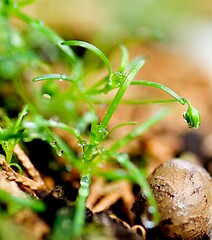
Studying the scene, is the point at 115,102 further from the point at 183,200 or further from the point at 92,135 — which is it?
the point at 183,200

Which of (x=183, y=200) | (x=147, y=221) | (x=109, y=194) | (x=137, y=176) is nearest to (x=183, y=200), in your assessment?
(x=183, y=200)

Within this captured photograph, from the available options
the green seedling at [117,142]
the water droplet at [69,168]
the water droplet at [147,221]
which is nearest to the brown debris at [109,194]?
the water droplet at [69,168]

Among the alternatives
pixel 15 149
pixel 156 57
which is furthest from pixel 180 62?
pixel 15 149

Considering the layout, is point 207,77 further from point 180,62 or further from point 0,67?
point 0,67

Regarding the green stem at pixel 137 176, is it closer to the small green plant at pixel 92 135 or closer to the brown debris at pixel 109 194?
the small green plant at pixel 92 135

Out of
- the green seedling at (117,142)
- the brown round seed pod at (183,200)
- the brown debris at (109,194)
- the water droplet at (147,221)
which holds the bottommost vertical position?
the brown debris at (109,194)

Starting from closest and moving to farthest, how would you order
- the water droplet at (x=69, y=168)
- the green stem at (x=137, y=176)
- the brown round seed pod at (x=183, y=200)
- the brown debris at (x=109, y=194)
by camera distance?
the green stem at (x=137, y=176) → the brown round seed pod at (x=183, y=200) → the brown debris at (x=109, y=194) → the water droplet at (x=69, y=168)

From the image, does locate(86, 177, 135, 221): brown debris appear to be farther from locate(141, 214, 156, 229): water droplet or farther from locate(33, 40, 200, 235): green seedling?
locate(33, 40, 200, 235): green seedling

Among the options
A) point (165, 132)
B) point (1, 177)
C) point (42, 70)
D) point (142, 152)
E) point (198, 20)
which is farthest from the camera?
point (198, 20)

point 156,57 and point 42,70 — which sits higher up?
point 42,70
